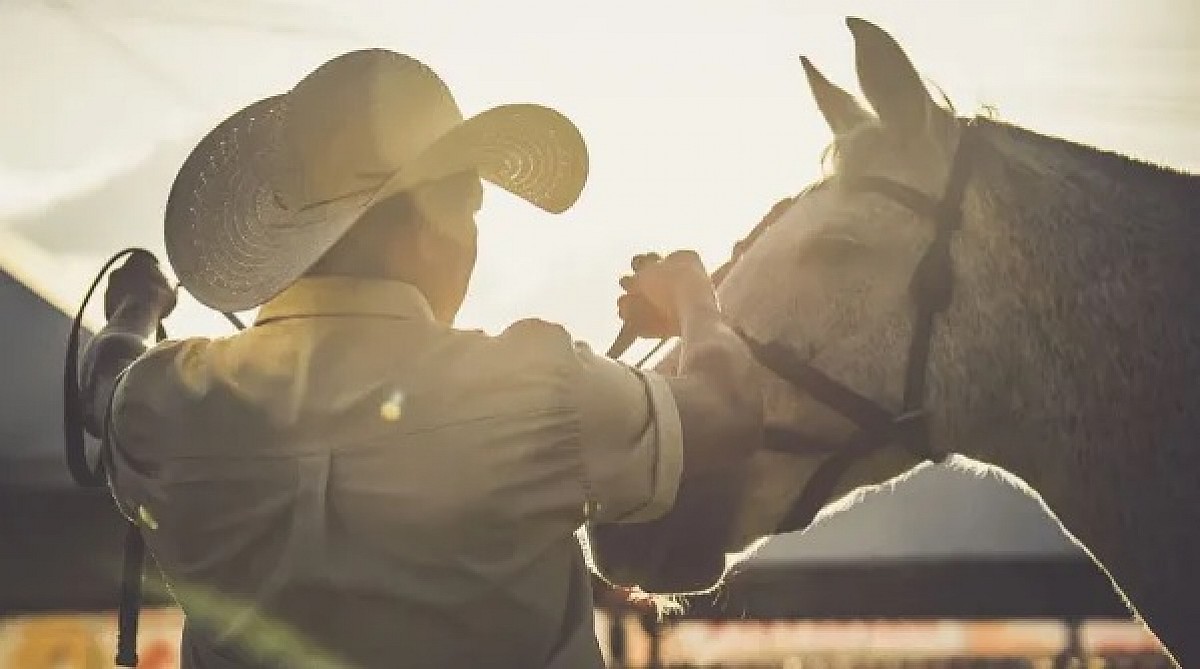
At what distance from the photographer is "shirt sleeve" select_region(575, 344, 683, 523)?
1.45 metres

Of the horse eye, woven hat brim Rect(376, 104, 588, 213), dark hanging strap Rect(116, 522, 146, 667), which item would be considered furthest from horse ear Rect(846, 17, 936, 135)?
dark hanging strap Rect(116, 522, 146, 667)

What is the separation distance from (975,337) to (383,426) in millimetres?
1386

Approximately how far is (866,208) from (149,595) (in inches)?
235

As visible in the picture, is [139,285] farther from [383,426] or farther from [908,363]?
[908,363]

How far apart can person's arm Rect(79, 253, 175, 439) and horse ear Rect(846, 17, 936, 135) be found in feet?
4.89

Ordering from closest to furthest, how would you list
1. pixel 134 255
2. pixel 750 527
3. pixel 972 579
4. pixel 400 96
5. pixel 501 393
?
pixel 501 393 < pixel 400 96 < pixel 134 255 < pixel 750 527 < pixel 972 579

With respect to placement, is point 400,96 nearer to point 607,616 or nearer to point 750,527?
point 750,527

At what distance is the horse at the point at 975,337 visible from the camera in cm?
204

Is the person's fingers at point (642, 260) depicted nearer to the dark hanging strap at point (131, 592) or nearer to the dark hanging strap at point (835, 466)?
the dark hanging strap at point (835, 466)

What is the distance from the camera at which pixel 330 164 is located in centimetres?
157

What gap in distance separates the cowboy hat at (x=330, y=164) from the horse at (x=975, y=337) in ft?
2.72

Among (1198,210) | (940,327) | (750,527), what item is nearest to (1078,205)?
(1198,210)

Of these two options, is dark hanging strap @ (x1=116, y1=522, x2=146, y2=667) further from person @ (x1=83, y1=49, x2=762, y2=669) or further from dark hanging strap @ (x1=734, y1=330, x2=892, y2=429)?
dark hanging strap @ (x1=734, y1=330, x2=892, y2=429)

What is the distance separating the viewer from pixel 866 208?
7.64 ft
